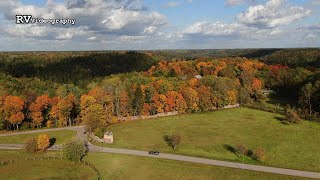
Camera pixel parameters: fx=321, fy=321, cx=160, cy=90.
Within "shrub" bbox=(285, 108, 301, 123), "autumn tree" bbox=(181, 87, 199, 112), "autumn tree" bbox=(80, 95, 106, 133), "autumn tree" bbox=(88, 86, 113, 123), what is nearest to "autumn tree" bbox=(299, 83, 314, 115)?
"shrub" bbox=(285, 108, 301, 123)

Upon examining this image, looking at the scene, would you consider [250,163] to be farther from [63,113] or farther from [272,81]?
[272,81]

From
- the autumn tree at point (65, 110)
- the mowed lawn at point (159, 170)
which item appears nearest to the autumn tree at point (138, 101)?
the autumn tree at point (65, 110)

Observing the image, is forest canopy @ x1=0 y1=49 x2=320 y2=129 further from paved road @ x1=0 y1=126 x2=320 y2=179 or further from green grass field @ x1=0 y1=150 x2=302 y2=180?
green grass field @ x1=0 y1=150 x2=302 y2=180

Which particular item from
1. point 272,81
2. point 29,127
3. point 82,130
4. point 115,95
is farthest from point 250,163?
point 272,81

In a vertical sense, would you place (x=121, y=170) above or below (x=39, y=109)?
below

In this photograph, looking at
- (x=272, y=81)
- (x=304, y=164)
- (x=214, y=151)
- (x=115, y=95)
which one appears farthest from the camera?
(x=272, y=81)

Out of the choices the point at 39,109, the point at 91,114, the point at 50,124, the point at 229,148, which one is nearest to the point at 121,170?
the point at 229,148

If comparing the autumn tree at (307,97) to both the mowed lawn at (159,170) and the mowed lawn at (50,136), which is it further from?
the mowed lawn at (50,136)

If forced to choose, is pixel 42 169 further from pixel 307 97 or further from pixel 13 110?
pixel 307 97
